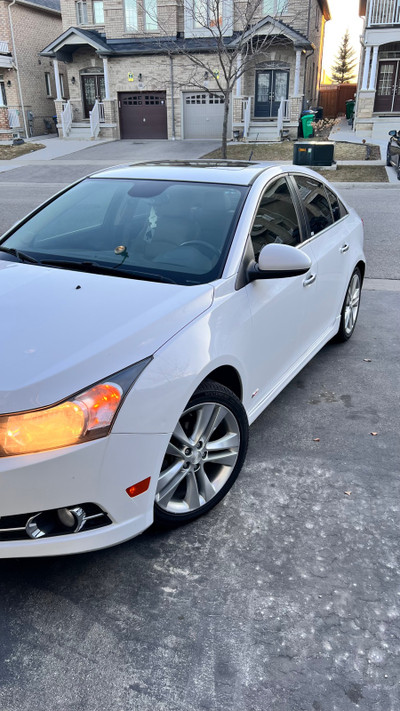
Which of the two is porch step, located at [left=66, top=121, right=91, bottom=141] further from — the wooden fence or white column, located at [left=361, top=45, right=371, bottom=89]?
the wooden fence

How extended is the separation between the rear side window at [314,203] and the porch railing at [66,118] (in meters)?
28.1

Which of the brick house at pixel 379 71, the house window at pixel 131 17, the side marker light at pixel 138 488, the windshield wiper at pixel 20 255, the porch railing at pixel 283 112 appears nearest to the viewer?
the side marker light at pixel 138 488

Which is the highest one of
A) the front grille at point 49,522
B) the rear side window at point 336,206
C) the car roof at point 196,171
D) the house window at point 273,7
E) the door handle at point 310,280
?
the house window at point 273,7

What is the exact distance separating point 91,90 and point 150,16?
5160 mm

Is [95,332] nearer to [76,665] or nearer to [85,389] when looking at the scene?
[85,389]

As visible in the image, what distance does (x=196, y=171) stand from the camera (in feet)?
12.3

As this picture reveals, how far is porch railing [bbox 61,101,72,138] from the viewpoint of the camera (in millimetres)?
29469

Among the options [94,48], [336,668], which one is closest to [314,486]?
[336,668]

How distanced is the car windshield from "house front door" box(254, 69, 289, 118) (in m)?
26.5

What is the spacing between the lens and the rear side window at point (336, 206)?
4703 millimetres

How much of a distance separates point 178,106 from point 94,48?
5.08 metres

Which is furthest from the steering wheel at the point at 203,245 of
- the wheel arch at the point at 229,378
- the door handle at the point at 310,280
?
the door handle at the point at 310,280

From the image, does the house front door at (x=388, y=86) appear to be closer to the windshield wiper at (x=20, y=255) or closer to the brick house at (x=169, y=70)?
the brick house at (x=169, y=70)

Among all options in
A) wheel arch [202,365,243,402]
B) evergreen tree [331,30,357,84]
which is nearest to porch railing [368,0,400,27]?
wheel arch [202,365,243,402]
